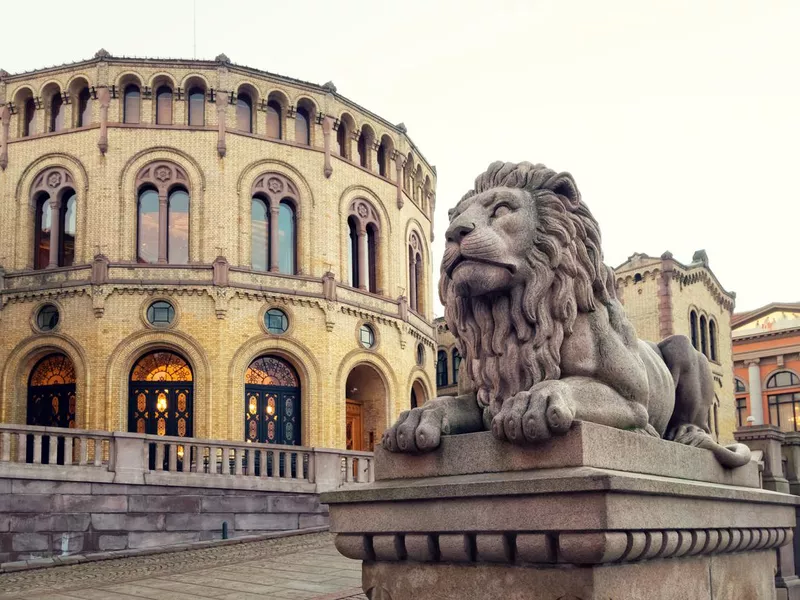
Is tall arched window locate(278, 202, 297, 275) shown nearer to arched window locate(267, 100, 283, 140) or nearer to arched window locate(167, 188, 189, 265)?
arched window locate(267, 100, 283, 140)

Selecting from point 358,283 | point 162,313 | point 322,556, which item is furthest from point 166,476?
point 358,283

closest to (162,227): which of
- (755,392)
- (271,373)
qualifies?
(271,373)

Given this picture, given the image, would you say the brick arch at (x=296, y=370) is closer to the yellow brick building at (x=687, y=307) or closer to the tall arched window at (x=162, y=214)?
the tall arched window at (x=162, y=214)

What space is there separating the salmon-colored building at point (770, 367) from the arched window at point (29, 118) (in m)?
49.5

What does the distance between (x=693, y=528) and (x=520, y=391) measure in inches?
44.7

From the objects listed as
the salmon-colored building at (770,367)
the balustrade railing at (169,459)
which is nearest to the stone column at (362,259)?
the balustrade railing at (169,459)

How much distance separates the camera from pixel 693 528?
4.68 m

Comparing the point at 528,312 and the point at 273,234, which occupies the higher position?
the point at 273,234

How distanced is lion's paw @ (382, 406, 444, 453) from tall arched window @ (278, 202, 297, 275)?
1134 inches

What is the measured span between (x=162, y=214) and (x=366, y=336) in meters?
8.60

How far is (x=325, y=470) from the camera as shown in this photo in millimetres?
24031

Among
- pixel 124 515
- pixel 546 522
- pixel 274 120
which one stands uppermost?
pixel 274 120

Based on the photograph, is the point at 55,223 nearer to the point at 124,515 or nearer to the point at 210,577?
the point at 124,515

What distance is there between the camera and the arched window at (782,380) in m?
64.1
